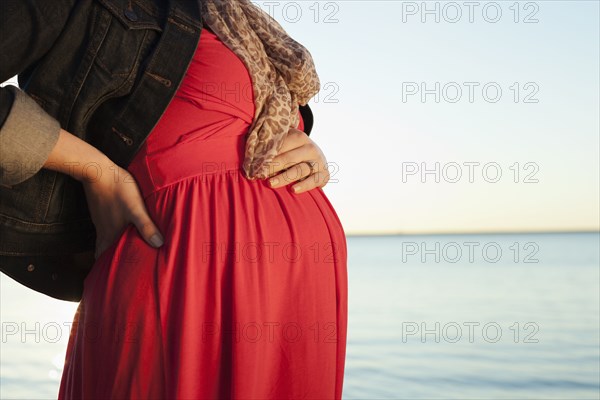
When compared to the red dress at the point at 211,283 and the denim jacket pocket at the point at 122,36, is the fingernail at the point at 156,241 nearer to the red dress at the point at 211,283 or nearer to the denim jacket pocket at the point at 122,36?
the red dress at the point at 211,283

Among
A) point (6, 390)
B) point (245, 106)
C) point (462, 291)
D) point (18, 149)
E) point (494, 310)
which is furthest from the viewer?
point (462, 291)

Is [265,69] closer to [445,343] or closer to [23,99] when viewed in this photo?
[23,99]

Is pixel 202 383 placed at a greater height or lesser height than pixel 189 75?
lesser

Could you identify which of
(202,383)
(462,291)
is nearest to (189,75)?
(202,383)

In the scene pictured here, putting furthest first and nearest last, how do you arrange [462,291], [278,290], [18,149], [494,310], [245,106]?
[462,291]
[494,310]
[245,106]
[278,290]
[18,149]

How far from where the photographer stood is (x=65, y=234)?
1551 millimetres

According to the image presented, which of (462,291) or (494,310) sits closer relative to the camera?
(494,310)

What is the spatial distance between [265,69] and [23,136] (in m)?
0.52

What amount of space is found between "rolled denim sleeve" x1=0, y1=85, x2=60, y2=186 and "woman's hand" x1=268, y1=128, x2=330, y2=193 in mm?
405

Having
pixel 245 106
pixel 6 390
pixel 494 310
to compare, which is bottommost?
pixel 6 390

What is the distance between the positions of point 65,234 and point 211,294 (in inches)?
15.2

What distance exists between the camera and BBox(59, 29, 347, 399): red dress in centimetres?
133

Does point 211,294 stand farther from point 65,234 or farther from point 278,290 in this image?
point 65,234

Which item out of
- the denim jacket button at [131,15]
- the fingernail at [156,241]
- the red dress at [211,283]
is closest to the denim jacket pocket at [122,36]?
the denim jacket button at [131,15]
